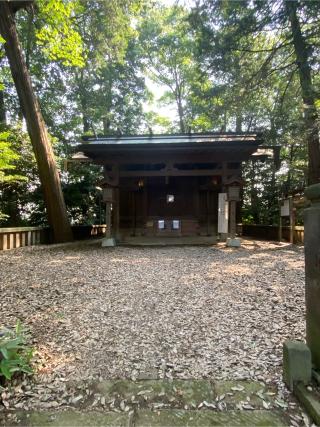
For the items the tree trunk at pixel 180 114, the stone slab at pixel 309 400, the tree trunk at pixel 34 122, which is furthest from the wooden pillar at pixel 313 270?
the tree trunk at pixel 180 114

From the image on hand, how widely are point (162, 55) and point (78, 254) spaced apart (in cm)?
2136

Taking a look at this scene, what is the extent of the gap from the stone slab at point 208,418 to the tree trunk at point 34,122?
9.30 metres

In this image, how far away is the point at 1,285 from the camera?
15.3 ft

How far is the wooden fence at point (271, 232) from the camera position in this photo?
927 cm

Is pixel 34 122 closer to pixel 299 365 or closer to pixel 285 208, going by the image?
pixel 285 208

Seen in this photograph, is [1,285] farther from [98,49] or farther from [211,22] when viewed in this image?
[98,49]

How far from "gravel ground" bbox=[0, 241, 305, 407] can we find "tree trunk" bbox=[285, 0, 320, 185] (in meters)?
3.81

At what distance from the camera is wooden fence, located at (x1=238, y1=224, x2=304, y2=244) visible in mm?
9271

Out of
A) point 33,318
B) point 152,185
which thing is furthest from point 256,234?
point 33,318

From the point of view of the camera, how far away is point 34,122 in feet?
32.0

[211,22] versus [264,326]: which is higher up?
[211,22]

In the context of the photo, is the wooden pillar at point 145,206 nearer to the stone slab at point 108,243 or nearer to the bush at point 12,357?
Answer: the stone slab at point 108,243

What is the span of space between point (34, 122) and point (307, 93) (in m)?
8.64

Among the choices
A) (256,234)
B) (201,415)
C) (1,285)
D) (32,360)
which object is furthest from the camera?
(256,234)
